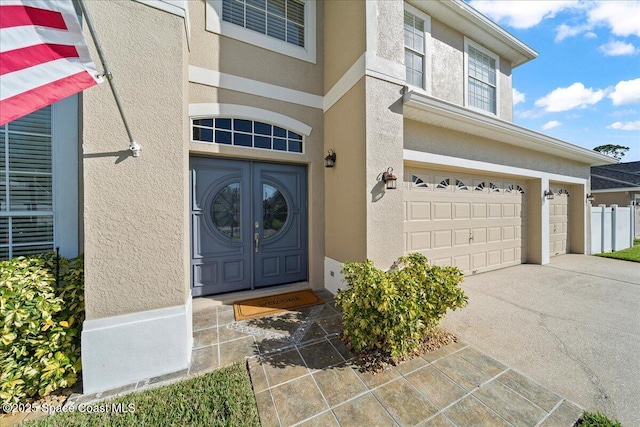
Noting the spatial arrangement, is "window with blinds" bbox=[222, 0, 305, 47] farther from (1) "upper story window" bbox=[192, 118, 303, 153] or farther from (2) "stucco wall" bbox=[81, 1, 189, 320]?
(2) "stucco wall" bbox=[81, 1, 189, 320]

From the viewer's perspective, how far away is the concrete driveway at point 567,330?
2.48 meters

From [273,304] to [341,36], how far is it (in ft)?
18.3

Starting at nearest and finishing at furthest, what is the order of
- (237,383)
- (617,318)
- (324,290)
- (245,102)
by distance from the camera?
(237,383), (617,318), (245,102), (324,290)

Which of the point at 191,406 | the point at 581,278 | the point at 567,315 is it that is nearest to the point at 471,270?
the point at 567,315

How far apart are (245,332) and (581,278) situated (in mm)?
8502

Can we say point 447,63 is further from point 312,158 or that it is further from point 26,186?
point 26,186

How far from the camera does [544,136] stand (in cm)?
621

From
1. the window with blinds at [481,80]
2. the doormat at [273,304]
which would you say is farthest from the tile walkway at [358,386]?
the window with blinds at [481,80]

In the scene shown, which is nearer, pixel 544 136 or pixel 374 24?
pixel 374 24

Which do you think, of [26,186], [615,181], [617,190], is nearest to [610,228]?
[617,190]

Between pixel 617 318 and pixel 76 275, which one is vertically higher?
pixel 76 275

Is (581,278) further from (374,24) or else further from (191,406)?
(191,406)

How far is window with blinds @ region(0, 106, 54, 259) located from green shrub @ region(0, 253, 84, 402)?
60cm

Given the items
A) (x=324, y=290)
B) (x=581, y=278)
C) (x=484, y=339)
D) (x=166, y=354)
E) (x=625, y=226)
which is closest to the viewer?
(x=166, y=354)
